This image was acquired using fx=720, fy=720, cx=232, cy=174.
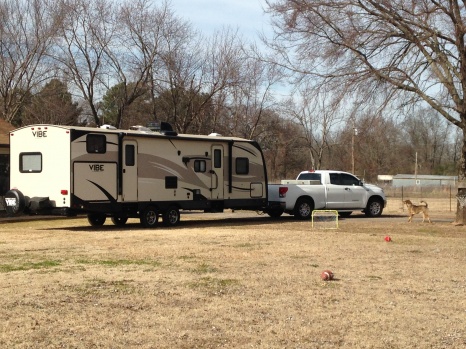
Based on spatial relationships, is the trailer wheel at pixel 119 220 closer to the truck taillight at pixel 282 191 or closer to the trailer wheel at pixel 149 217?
the trailer wheel at pixel 149 217

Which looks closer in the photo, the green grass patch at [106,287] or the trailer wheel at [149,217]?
the green grass patch at [106,287]

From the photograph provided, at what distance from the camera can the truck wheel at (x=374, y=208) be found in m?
26.7

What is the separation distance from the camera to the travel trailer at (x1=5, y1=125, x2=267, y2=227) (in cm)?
1920

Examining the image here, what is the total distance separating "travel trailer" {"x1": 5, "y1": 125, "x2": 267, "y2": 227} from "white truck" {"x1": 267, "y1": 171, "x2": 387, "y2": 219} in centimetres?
98

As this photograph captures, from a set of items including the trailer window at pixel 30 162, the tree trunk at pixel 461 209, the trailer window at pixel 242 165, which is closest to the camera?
the trailer window at pixel 30 162

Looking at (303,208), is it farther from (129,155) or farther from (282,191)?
(129,155)

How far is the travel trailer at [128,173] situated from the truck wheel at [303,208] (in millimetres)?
1374

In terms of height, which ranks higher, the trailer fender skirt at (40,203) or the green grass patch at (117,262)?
the trailer fender skirt at (40,203)

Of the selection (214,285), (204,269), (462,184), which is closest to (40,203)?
(204,269)

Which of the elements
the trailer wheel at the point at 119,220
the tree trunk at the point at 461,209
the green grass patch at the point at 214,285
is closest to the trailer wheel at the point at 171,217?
the trailer wheel at the point at 119,220

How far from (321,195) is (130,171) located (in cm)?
765

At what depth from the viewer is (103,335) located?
716 centimetres

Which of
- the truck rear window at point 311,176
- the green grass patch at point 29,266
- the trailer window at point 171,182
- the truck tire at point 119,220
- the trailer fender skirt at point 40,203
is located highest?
the truck rear window at point 311,176

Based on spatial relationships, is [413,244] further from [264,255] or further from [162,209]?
[162,209]
